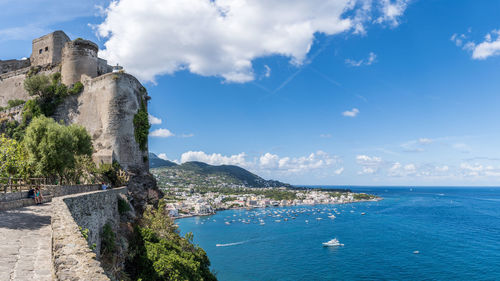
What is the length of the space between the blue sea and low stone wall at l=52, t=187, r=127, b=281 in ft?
105

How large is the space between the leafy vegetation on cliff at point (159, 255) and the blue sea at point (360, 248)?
2118 centimetres

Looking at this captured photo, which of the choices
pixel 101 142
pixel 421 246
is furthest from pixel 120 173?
pixel 421 246

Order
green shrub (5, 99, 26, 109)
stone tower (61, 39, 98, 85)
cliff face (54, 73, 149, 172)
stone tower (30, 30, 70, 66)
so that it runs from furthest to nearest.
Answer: stone tower (30, 30, 70, 66), green shrub (5, 99, 26, 109), stone tower (61, 39, 98, 85), cliff face (54, 73, 149, 172)

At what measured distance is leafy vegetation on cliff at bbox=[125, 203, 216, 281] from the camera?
17.5 m

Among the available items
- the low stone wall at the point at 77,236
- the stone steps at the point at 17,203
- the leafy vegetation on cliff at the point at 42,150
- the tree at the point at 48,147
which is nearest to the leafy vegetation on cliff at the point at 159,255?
the low stone wall at the point at 77,236

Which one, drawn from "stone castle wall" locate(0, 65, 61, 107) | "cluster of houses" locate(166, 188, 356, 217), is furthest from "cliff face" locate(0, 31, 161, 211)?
"cluster of houses" locate(166, 188, 356, 217)

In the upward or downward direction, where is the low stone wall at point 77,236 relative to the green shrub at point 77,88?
downward

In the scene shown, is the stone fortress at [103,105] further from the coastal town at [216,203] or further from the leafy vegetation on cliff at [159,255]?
the coastal town at [216,203]

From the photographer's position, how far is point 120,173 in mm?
27781

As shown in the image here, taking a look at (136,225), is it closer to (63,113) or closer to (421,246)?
(63,113)

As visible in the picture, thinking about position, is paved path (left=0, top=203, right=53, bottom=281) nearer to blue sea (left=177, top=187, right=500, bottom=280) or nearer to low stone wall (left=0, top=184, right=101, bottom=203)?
low stone wall (left=0, top=184, right=101, bottom=203)

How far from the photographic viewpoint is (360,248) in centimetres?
6844

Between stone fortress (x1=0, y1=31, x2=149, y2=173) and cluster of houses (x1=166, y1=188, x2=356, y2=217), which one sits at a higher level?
stone fortress (x1=0, y1=31, x2=149, y2=173)

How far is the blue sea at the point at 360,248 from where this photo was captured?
171 feet
